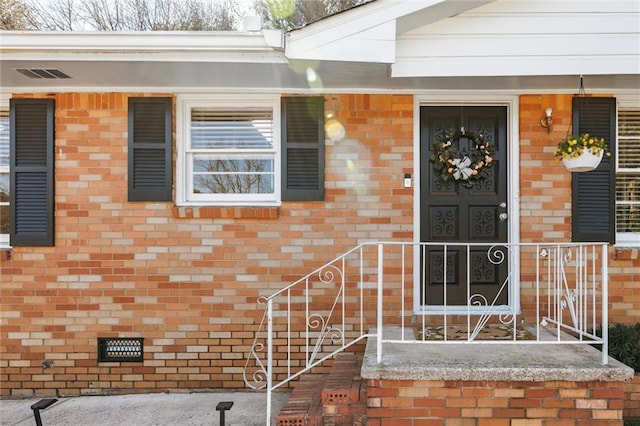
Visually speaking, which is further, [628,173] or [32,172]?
[628,173]

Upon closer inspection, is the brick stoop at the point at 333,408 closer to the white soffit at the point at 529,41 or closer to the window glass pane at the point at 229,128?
the window glass pane at the point at 229,128

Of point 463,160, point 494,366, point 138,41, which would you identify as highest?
point 138,41

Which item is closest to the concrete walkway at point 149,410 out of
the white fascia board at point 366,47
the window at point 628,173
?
the white fascia board at point 366,47

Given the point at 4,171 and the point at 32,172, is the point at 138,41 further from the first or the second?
the point at 4,171

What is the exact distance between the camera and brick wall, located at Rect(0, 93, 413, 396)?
4.32 meters

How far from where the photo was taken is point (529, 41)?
149 inches

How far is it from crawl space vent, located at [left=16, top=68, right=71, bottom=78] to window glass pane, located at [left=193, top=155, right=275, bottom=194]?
1.34 metres

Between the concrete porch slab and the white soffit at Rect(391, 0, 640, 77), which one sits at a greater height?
the white soffit at Rect(391, 0, 640, 77)

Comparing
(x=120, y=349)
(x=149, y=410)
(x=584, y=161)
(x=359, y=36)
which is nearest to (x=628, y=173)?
(x=584, y=161)

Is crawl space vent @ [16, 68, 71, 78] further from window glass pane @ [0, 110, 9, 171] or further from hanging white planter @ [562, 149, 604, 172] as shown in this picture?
hanging white planter @ [562, 149, 604, 172]

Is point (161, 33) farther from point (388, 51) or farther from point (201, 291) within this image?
point (201, 291)

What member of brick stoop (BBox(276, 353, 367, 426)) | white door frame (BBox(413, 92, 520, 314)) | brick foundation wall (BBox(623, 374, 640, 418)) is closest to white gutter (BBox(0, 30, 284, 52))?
white door frame (BBox(413, 92, 520, 314))

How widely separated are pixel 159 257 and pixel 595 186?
4150 millimetres

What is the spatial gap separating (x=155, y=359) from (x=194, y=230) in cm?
125
